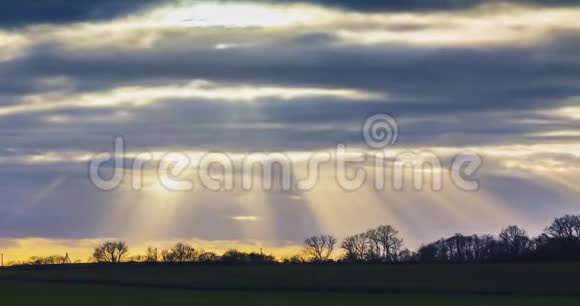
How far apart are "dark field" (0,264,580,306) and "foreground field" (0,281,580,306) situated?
3.5 inches

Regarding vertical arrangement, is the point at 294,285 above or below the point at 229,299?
above

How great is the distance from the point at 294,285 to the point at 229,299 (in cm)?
3138

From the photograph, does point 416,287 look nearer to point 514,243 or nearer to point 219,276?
point 219,276

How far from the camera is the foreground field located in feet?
300

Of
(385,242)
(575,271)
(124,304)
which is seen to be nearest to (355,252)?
(385,242)

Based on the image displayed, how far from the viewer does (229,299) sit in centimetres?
9938

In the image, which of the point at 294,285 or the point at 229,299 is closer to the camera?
the point at 229,299

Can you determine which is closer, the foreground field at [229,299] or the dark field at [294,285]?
the foreground field at [229,299]

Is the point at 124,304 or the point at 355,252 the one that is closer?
the point at 124,304

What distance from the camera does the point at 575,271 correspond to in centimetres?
12875

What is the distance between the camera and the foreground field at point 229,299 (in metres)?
91.5

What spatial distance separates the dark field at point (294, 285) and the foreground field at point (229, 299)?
0.29 ft

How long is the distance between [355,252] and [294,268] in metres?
45.2

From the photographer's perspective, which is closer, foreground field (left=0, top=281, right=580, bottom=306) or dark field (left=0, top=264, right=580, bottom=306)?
foreground field (left=0, top=281, right=580, bottom=306)
